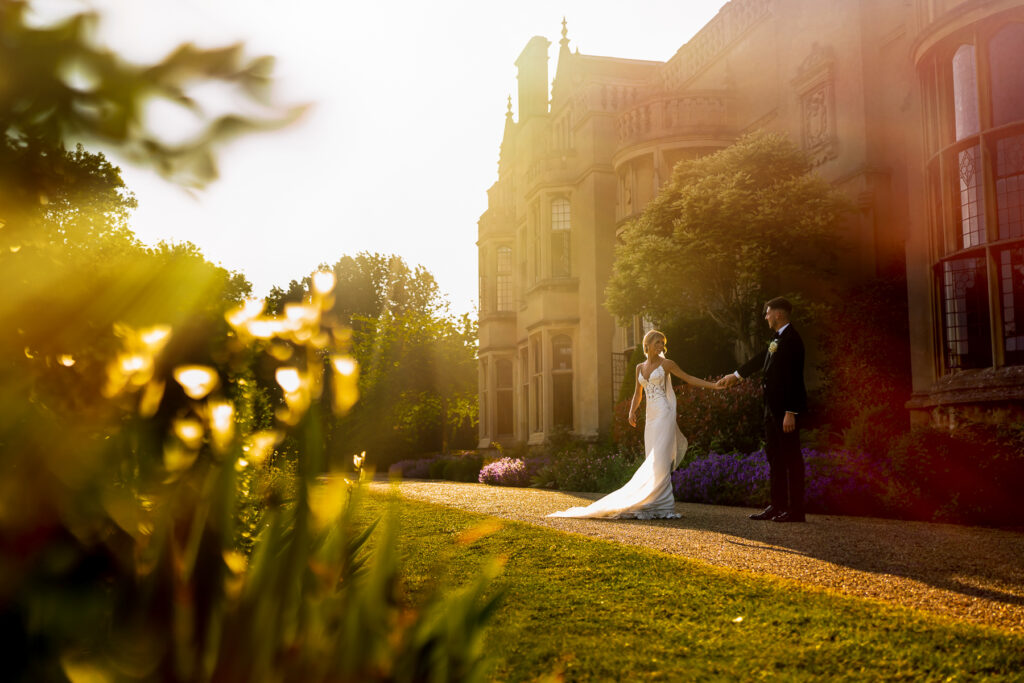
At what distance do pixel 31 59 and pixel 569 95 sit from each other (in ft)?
76.7

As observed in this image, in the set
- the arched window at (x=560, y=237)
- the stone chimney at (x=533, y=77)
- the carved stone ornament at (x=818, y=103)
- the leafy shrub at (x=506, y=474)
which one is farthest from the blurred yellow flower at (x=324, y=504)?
the stone chimney at (x=533, y=77)

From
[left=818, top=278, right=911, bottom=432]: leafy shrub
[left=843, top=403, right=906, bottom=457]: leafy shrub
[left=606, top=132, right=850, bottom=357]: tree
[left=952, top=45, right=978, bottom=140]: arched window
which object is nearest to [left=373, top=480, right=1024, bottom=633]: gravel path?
[left=843, top=403, right=906, bottom=457]: leafy shrub

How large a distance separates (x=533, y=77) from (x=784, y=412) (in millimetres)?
21503

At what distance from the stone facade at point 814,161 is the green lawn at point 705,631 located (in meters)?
6.93

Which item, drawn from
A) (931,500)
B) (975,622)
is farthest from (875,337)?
(975,622)

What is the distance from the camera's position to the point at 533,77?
27656 mm

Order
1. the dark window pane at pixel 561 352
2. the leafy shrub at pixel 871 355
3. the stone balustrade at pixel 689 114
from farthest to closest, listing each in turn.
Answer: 1. the dark window pane at pixel 561 352
2. the stone balustrade at pixel 689 114
3. the leafy shrub at pixel 871 355

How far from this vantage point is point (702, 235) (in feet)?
49.2

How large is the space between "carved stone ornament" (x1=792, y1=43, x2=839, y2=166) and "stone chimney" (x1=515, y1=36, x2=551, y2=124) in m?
11.8

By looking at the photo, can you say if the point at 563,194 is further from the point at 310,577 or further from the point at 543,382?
the point at 310,577

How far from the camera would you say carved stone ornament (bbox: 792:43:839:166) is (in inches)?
620

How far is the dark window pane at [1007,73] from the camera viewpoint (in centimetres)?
1116

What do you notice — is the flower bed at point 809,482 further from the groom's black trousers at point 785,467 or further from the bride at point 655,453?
the bride at point 655,453

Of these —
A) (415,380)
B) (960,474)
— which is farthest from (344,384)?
(415,380)
